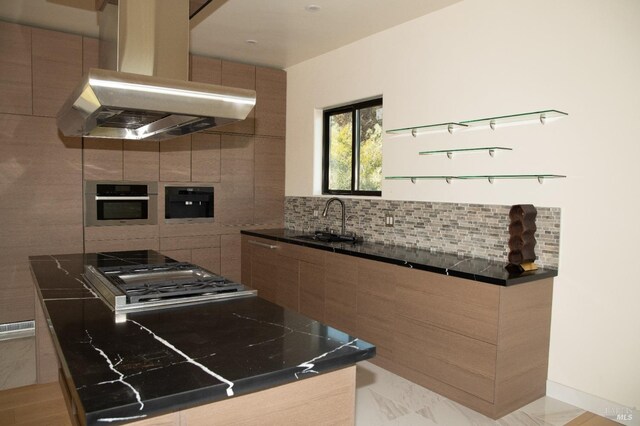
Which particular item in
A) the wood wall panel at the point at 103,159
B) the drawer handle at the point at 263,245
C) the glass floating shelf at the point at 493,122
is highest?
the glass floating shelf at the point at 493,122

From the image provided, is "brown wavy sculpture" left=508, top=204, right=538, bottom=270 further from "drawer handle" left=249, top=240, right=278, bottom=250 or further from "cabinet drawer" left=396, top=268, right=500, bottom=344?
"drawer handle" left=249, top=240, right=278, bottom=250

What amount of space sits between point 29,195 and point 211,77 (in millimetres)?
2039

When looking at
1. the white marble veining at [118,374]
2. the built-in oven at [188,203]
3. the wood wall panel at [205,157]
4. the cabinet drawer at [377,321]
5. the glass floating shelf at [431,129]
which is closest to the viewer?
the white marble veining at [118,374]

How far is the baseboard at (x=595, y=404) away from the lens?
261cm

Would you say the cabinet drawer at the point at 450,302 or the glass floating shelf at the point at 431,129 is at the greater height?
the glass floating shelf at the point at 431,129

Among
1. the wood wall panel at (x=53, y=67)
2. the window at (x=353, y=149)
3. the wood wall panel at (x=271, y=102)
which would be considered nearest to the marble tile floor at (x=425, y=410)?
the window at (x=353, y=149)

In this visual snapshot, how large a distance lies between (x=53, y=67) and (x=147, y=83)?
287 cm

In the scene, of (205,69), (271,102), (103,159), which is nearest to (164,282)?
(103,159)

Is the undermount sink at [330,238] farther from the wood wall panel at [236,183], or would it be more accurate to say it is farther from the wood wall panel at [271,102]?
the wood wall panel at [271,102]

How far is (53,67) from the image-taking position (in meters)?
4.09

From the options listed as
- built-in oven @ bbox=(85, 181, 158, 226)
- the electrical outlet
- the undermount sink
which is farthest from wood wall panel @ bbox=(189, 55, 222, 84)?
the electrical outlet

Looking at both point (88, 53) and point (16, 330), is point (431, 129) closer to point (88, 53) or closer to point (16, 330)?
point (88, 53)

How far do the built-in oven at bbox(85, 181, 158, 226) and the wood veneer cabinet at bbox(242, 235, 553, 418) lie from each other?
1.99 meters

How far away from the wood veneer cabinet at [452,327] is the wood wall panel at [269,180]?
1.70 m
